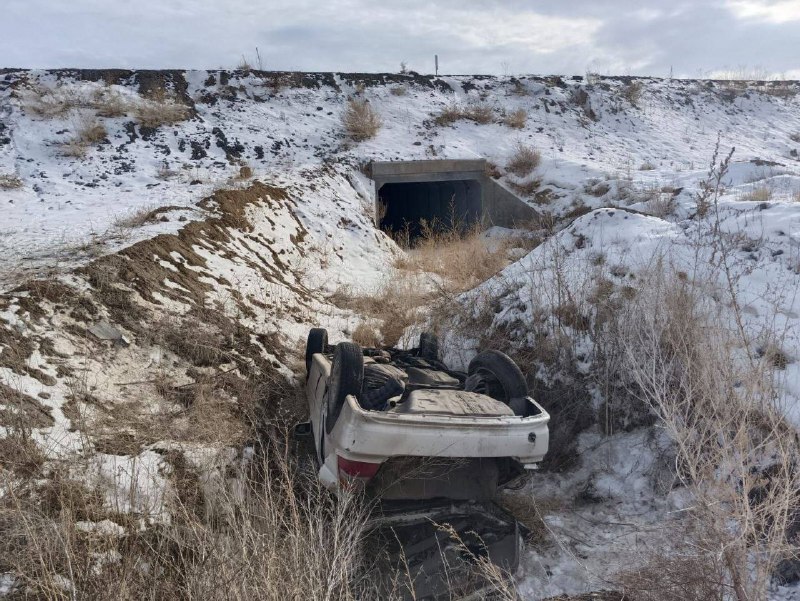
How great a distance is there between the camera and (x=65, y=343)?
496 cm

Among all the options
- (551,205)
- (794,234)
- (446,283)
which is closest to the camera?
(794,234)

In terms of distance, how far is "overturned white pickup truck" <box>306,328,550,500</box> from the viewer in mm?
3373

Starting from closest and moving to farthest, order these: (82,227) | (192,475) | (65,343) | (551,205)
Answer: (192,475), (65,343), (82,227), (551,205)

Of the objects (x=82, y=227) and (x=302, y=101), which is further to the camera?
(x=302, y=101)

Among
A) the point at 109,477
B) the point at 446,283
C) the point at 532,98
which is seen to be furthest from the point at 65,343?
the point at 532,98

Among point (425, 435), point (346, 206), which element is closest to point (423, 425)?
point (425, 435)

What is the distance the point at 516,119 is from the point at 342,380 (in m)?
15.2

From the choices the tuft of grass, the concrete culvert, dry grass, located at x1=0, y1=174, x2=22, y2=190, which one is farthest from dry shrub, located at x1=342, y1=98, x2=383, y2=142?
dry grass, located at x1=0, y1=174, x2=22, y2=190

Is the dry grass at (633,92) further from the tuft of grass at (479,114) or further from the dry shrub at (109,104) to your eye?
the dry shrub at (109,104)

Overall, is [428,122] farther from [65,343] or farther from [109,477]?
[109,477]

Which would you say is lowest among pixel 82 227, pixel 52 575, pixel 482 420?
pixel 52 575

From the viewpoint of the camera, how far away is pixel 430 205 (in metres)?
18.6

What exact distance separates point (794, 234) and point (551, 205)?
805 cm

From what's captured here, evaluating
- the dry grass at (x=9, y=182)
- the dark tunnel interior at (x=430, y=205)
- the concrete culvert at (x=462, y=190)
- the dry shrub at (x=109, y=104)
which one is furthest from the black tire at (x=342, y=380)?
the dry shrub at (x=109, y=104)
